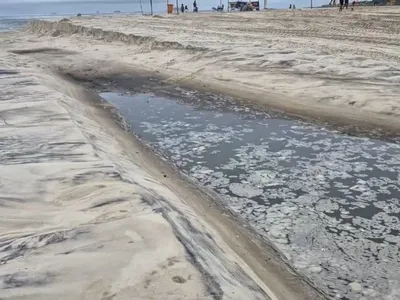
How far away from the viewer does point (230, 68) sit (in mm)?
13141

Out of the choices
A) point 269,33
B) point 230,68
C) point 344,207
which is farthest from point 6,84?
point 269,33

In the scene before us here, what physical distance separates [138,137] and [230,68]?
18.2 feet

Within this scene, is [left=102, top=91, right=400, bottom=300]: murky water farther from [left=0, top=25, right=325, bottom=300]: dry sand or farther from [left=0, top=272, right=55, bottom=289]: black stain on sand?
[left=0, top=272, right=55, bottom=289]: black stain on sand

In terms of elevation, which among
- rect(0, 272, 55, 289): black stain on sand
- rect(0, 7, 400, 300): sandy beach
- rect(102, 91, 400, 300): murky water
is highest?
rect(0, 272, 55, 289): black stain on sand

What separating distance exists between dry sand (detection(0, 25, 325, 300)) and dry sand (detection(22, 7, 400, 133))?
4399mm

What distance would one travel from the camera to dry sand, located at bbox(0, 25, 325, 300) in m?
3.01

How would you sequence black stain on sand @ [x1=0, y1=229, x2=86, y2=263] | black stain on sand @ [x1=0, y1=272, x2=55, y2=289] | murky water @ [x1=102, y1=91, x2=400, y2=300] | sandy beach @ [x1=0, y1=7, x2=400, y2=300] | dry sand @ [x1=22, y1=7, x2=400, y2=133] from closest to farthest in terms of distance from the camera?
black stain on sand @ [x1=0, y1=272, x2=55, y2=289]
sandy beach @ [x1=0, y1=7, x2=400, y2=300]
black stain on sand @ [x1=0, y1=229, x2=86, y2=263]
murky water @ [x1=102, y1=91, x2=400, y2=300]
dry sand @ [x1=22, y1=7, x2=400, y2=133]

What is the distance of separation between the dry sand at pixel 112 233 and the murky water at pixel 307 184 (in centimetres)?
31

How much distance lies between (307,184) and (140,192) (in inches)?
92.4

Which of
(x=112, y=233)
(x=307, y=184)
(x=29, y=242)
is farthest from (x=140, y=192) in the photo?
(x=307, y=184)

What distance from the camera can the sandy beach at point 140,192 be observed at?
312 cm

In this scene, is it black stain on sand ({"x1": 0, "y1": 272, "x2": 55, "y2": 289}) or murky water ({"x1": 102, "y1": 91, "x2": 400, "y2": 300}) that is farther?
murky water ({"x1": 102, "y1": 91, "x2": 400, "y2": 300})

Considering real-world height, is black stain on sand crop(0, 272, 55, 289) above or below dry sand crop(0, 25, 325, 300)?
above

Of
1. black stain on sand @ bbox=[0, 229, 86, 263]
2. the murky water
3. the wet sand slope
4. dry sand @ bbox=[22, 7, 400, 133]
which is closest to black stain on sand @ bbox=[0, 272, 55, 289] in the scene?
the wet sand slope
